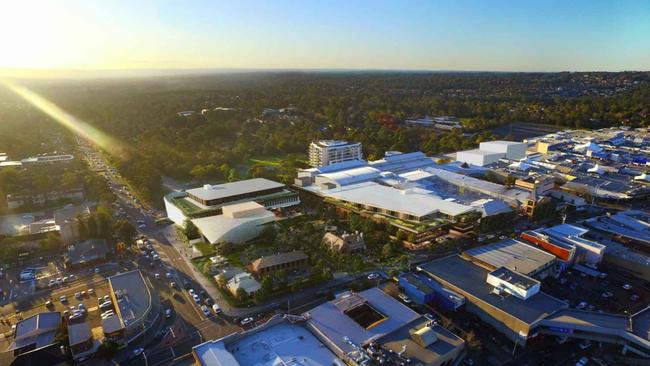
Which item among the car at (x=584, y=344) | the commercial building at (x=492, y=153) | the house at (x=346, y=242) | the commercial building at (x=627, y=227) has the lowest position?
the car at (x=584, y=344)

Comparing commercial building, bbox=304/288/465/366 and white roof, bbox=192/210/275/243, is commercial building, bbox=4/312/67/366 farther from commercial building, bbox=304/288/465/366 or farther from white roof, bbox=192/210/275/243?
commercial building, bbox=304/288/465/366

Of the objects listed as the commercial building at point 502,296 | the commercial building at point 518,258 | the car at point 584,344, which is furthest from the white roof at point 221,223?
the car at point 584,344

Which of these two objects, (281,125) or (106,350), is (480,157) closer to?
(281,125)

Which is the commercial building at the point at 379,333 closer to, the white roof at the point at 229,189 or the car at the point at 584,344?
the car at the point at 584,344

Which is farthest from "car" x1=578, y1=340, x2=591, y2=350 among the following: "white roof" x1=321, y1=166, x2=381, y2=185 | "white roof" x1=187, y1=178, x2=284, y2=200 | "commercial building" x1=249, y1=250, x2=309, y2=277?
"white roof" x1=187, y1=178, x2=284, y2=200

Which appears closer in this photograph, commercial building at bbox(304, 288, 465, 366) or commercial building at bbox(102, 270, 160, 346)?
commercial building at bbox(304, 288, 465, 366)

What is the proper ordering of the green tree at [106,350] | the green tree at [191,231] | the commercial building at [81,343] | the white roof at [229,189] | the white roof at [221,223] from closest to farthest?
the commercial building at [81,343] < the green tree at [106,350] < the white roof at [221,223] < the green tree at [191,231] < the white roof at [229,189]

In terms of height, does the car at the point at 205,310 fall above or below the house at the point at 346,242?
below
